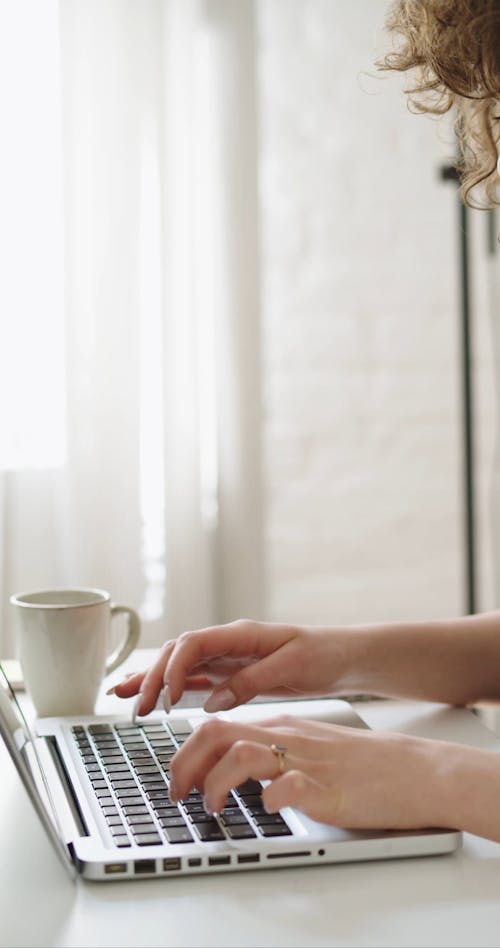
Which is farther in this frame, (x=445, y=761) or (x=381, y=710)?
(x=381, y=710)

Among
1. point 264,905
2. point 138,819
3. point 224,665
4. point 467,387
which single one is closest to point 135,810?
point 138,819

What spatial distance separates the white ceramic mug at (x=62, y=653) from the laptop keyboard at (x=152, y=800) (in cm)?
6

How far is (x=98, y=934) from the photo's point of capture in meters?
0.55

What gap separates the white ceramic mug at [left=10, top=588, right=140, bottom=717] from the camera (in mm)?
867

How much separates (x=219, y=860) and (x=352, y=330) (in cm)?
149

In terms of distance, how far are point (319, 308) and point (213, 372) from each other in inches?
9.5

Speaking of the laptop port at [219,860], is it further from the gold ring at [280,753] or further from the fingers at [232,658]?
the fingers at [232,658]

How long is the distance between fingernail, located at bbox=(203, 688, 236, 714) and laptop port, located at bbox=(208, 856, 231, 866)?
228mm

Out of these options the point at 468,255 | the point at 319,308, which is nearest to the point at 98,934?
the point at 468,255

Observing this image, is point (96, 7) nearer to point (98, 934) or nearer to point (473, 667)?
point (473, 667)

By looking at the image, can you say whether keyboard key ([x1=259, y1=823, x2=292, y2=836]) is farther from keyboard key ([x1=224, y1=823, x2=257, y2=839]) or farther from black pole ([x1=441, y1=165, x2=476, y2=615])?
black pole ([x1=441, y1=165, x2=476, y2=615])

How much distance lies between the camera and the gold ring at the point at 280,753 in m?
0.66

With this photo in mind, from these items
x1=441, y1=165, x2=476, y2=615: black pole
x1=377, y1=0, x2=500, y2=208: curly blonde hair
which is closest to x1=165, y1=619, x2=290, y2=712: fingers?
x1=377, y1=0, x2=500, y2=208: curly blonde hair

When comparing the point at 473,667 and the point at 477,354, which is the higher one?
the point at 477,354
